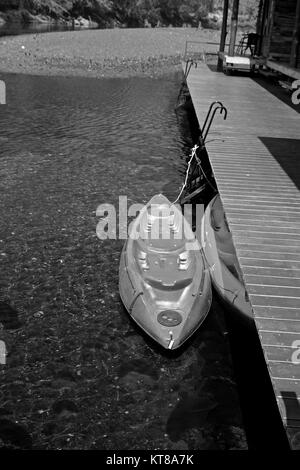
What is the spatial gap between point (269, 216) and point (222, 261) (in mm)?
1528

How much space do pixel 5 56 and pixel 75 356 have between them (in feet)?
149

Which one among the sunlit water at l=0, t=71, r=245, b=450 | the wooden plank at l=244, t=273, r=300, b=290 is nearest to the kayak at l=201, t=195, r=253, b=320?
A: the wooden plank at l=244, t=273, r=300, b=290

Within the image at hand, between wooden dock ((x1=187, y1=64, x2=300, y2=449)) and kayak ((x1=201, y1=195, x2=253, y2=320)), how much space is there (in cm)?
68

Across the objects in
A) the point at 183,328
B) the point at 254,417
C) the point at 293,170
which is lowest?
the point at 254,417

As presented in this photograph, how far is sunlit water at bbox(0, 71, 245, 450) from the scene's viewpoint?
758 cm

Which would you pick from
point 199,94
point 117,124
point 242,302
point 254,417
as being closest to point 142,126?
point 117,124

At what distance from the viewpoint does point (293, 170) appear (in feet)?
47.2

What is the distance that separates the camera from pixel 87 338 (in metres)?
9.49

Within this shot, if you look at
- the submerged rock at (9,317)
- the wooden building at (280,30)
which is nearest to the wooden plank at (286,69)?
the wooden building at (280,30)

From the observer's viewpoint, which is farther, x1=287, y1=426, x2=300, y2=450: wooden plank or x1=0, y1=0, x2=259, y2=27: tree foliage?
x1=0, y1=0, x2=259, y2=27: tree foliage

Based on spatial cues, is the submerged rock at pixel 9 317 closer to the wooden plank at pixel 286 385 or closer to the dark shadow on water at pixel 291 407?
the wooden plank at pixel 286 385

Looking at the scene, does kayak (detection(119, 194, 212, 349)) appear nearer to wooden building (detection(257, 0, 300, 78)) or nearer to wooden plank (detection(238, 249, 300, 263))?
wooden plank (detection(238, 249, 300, 263))

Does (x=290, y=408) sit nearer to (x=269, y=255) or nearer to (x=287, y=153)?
(x=269, y=255)
